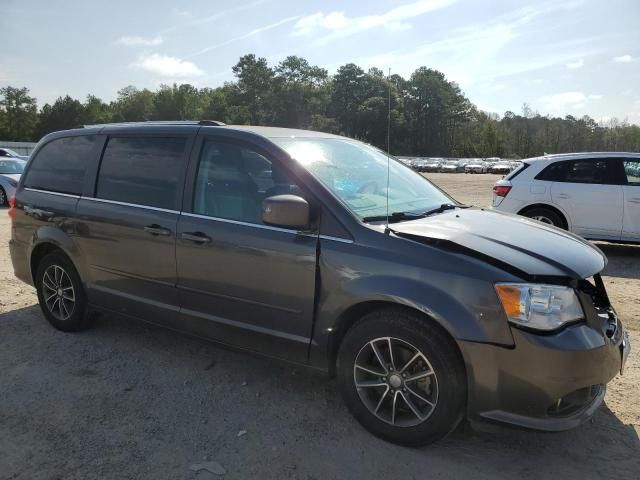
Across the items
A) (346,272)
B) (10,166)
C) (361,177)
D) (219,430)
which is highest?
(10,166)

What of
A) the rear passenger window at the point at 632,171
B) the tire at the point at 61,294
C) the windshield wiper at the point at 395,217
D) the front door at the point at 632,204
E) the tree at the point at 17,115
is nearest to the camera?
the windshield wiper at the point at 395,217

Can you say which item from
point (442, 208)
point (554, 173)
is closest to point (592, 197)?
point (554, 173)

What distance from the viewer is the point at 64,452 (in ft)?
9.64

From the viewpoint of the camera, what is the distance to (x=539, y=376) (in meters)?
2.59

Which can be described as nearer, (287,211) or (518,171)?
(287,211)

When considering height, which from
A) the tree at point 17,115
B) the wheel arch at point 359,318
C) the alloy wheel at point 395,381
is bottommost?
the alloy wheel at point 395,381

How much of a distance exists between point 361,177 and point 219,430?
1.88 meters

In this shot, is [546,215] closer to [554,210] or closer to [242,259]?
[554,210]

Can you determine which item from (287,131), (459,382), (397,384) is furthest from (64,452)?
(287,131)

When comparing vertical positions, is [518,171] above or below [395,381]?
above

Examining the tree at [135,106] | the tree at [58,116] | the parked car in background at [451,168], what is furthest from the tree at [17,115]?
the parked car in background at [451,168]

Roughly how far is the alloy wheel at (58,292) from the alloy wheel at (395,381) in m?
2.89

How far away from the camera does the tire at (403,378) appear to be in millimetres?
2775

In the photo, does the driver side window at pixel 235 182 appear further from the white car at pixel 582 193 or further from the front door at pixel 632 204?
the front door at pixel 632 204
